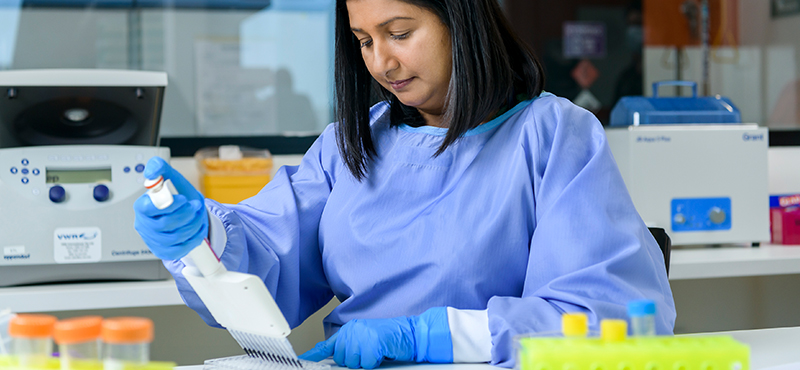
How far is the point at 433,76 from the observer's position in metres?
1.06

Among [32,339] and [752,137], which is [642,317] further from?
[752,137]

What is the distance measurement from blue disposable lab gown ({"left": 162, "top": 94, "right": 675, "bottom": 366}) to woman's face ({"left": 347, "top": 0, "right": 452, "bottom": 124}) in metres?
0.09

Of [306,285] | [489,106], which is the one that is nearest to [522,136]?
[489,106]

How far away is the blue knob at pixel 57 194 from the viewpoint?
150cm

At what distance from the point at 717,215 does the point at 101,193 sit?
1.65 m

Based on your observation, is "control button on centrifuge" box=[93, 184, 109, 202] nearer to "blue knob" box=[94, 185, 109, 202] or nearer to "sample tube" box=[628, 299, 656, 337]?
"blue knob" box=[94, 185, 109, 202]

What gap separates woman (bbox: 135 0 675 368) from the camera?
0.89 metres

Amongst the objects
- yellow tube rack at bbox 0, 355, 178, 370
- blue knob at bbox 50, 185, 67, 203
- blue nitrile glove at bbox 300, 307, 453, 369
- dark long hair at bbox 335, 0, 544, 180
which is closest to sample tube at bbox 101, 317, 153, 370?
yellow tube rack at bbox 0, 355, 178, 370

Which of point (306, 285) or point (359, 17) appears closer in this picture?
point (359, 17)

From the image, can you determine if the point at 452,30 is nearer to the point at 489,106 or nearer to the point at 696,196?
the point at 489,106

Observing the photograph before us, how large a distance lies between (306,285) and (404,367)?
1.15ft

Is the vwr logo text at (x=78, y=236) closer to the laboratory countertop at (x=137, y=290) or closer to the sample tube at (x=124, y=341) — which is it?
the laboratory countertop at (x=137, y=290)

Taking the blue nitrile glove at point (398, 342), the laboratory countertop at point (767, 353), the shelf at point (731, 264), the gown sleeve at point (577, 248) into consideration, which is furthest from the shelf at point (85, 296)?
the shelf at point (731, 264)

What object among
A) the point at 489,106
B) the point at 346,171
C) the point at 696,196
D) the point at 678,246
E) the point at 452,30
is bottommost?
the point at 678,246
